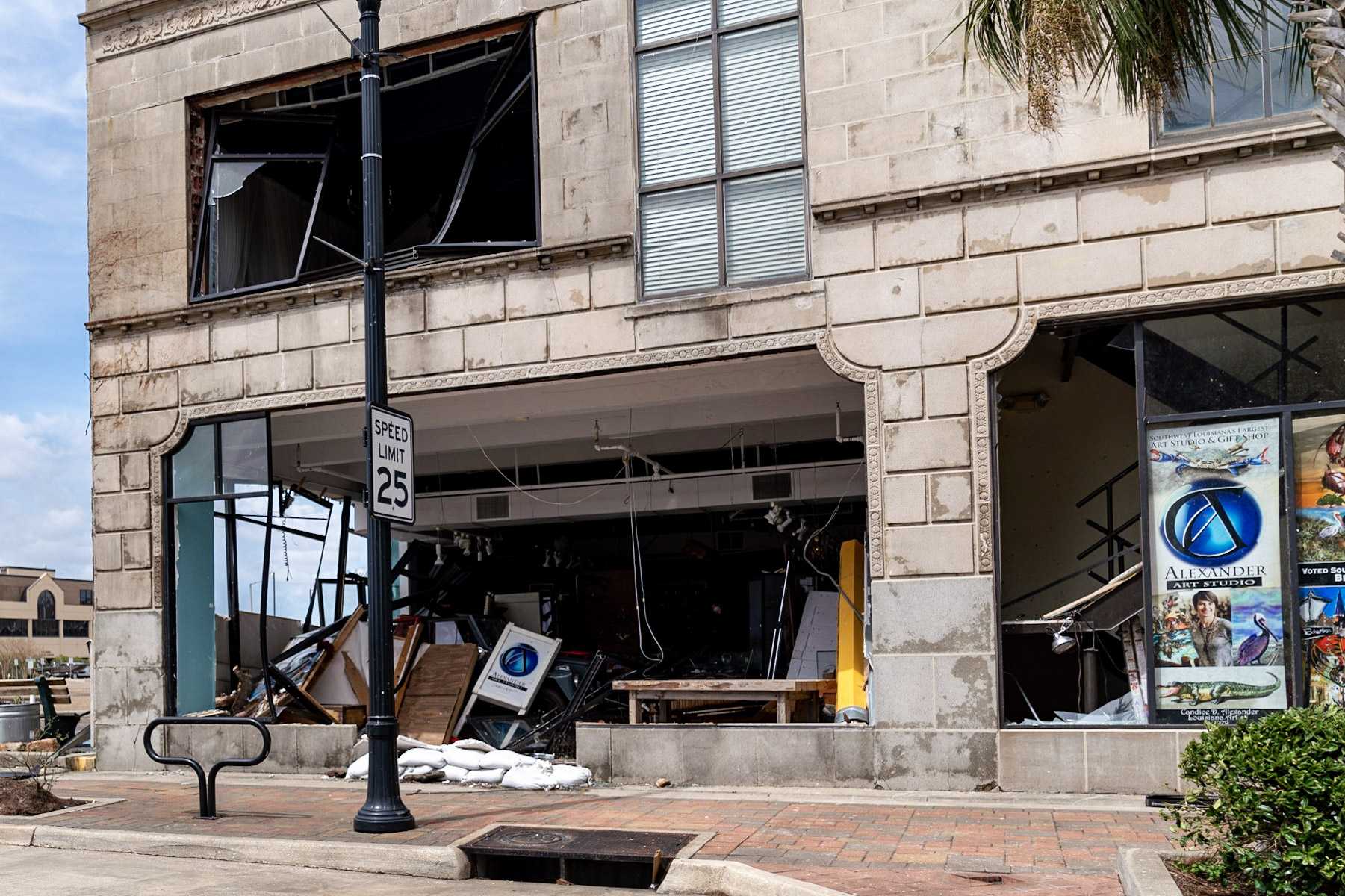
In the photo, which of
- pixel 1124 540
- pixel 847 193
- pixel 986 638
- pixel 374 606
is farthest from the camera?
pixel 1124 540

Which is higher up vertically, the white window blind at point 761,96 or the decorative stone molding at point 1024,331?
the white window blind at point 761,96

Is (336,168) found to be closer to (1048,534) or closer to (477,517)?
(477,517)

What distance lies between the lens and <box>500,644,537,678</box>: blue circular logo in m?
17.0

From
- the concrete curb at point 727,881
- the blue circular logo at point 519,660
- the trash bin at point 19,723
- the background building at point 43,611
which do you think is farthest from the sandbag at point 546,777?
the background building at point 43,611

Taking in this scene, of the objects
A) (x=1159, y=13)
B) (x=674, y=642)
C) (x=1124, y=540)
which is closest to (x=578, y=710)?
(x=674, y=642)

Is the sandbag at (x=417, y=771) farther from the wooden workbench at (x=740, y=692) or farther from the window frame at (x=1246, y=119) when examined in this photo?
the window frame at (x=1246, y=119)

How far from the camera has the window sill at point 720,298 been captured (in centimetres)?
1341

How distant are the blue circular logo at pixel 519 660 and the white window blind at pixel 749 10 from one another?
8.09 meters

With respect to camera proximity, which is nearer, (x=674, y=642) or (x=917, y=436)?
(x=917, y=436)

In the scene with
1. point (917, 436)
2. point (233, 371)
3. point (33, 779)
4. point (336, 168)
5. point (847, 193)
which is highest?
point (336, 168)

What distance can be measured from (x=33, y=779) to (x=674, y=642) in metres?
10.3

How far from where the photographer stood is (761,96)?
551 inches

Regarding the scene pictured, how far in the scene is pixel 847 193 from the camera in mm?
13211

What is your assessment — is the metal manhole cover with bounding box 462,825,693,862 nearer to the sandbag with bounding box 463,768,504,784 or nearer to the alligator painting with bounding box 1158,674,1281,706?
the sandbag with bounding box 463,768,504,784
